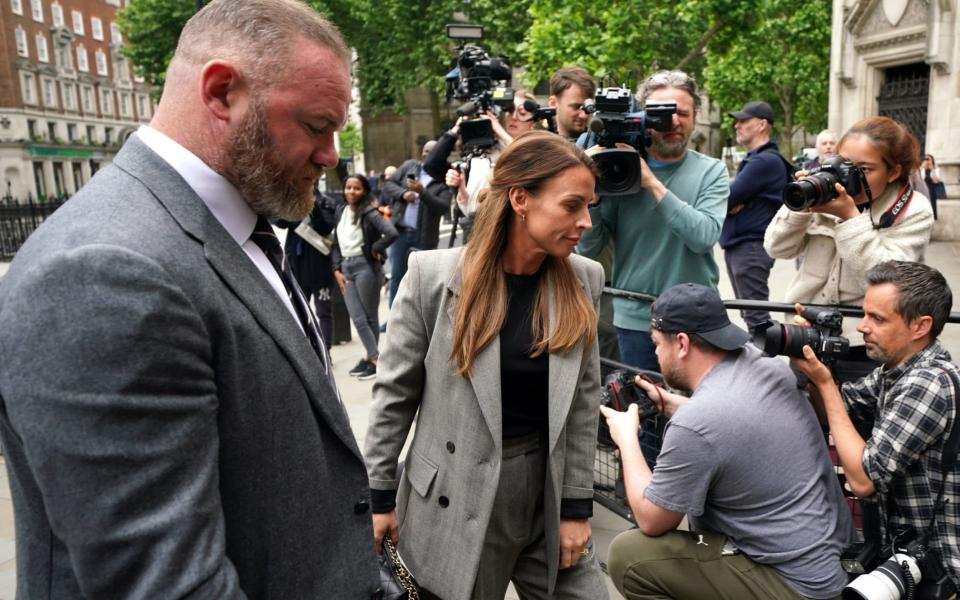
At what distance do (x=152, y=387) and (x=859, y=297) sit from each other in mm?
3086

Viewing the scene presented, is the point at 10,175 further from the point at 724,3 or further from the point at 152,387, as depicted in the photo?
the point at 152,387

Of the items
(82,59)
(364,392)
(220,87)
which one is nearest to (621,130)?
(220,87)

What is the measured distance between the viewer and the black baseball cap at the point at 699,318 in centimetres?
256

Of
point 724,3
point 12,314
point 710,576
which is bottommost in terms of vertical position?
point 710,576

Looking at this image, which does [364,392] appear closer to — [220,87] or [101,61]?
[220,87]

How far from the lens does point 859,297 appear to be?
3240 mm

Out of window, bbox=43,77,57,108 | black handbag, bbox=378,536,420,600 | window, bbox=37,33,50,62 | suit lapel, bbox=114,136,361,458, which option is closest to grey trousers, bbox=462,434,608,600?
black handbag, bbox=378,536,420,600

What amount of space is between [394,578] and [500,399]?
637 mm

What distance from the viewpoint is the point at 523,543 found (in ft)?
7.75

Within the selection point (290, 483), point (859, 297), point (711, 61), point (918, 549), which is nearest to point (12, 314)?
point (290, 483)

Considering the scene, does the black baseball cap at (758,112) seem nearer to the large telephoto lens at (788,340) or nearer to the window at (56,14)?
the large telephoto lens at (788,340)

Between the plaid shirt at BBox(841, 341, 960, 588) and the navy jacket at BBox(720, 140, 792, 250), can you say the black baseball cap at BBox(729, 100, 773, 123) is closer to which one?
the navy jacket at BBox(720, 140, 792, 250)

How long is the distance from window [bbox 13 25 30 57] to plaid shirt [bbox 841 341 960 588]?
2573 inches

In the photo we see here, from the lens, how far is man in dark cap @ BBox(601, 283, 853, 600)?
2453 mm
